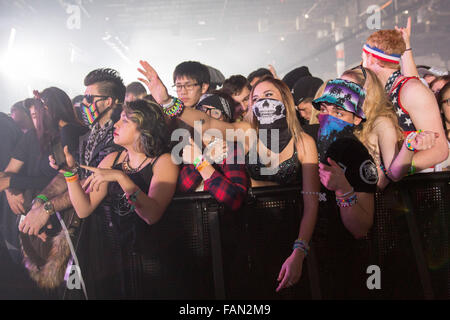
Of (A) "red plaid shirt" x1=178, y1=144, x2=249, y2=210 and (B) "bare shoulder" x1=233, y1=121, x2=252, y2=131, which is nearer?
(A) "red plaid shirt" x1=178, y1=144, x2=249, y2=210

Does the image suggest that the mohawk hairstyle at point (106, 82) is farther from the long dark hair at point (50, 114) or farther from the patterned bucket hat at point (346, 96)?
the patterned bucket hat at point (346, 96)

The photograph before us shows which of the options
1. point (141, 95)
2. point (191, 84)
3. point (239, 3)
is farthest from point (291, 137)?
point (239, 3)

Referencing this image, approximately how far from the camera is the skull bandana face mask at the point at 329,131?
247 centimetres

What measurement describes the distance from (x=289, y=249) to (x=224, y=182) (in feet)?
2.21

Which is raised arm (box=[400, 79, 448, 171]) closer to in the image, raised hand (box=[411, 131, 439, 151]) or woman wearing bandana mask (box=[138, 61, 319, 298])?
raised hand (box=[411, 131, 439, 151])

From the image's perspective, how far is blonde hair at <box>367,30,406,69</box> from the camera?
2840 millimetres

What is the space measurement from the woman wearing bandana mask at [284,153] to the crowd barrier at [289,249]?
7 cm

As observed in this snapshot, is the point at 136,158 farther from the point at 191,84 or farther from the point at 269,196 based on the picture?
the point at 191,84

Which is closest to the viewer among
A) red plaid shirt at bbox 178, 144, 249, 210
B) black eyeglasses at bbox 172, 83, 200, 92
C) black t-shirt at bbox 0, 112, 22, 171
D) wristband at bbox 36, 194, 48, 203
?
red plaid shirt at bbox 178, 144, 249, 210

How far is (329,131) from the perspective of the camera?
8.23ft

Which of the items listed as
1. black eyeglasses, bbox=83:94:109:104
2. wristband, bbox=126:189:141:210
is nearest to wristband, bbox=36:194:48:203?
wristband, bbox=126:189:141:210

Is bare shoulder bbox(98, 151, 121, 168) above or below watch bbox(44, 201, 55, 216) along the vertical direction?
above

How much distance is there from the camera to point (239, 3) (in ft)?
41.9

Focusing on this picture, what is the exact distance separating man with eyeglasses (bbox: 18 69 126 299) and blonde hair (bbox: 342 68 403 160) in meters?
2.00
